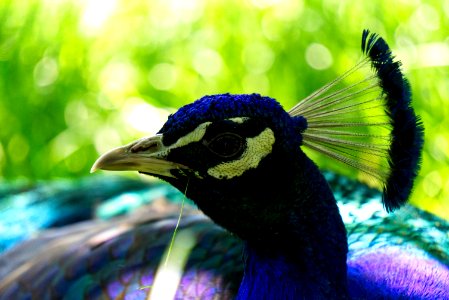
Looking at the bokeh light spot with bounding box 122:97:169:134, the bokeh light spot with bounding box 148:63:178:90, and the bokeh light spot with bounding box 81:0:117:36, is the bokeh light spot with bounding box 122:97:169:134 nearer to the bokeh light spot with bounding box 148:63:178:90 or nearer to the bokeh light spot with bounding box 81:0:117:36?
the bokeh light spot with bounding box 148:63:178:90

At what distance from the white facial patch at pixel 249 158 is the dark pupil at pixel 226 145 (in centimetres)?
1

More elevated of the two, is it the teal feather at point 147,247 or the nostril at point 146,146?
the nostril at point 146,146

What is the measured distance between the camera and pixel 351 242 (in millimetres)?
1546

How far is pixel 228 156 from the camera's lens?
45.4 inches

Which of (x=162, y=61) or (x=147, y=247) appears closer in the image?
(x=147, y=247)

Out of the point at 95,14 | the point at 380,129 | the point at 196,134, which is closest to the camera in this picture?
the point at 196,134

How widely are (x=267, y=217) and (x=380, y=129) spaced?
0.89 ft

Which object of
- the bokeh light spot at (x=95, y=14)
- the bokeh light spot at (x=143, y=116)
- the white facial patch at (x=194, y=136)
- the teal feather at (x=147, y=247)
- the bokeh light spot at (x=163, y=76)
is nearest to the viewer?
the white facial patch at (x=194, y=136)

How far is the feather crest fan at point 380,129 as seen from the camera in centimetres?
120

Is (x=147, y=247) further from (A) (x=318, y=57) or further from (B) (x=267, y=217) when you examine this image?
(A) (x=318, y=57)

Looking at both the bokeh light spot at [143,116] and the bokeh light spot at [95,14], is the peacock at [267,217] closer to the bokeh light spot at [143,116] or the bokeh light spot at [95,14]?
the bokeh light spot at [143,116]

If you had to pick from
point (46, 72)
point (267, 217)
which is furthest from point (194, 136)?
point (46, 72)

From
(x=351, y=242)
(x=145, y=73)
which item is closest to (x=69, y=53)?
(x=145, y=73)

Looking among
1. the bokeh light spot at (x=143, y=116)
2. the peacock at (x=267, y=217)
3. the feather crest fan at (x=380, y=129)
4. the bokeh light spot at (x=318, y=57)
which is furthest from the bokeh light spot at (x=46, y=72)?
the feather crest fan at (x=380, y=129)
